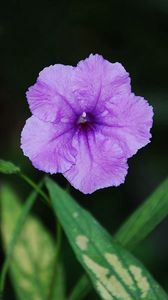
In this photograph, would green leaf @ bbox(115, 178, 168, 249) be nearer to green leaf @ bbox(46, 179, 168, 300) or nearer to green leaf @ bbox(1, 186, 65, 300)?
green leaf @ bbox(46, 179, 168, 300)

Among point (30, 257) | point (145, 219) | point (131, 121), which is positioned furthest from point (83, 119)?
point (30, 257)

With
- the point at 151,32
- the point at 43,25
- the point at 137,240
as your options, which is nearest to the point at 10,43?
the point at 43,25

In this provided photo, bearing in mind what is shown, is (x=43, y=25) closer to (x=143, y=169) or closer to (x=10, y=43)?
(x=10, y=43)

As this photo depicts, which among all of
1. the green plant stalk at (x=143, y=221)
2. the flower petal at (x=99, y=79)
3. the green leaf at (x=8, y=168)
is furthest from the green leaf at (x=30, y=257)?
the flower petal at (x=99, y=79)

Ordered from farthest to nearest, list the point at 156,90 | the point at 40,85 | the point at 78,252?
the point at 156,90
the point at 78,252
the point at 40,85

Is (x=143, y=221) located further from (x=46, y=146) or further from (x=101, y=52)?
(x=101, y=52)

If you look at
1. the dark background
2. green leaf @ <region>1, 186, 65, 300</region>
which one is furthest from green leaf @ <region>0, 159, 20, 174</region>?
the dark background
